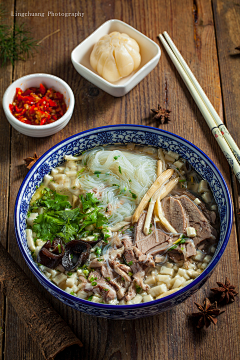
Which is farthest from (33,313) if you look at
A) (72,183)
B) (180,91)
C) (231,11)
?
(231,11)

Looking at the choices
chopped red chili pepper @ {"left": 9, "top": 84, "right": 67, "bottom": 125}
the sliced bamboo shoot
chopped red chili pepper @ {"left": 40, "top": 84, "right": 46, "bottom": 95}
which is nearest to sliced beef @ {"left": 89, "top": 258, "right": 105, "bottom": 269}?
the sliced bamboo shoot

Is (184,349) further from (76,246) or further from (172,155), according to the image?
(172,155)

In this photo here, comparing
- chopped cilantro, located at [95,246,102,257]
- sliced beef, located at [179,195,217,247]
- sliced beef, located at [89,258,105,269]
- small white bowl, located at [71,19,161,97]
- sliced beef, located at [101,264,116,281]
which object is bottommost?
sliced beef, located at [101,264,116,281]

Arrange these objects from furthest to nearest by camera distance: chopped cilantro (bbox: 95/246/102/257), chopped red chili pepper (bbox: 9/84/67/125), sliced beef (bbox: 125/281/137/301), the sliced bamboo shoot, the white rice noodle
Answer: chopped red chili pepper (bbox: 9/84/67/125) < the white rice noodle < the sliced bamboo shoot < chopped cilantro (bbox: 95/246/102/257) < sliced beef (bbox: 125/281/137/301)

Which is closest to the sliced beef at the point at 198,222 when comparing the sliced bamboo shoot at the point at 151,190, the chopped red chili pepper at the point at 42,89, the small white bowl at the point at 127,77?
the sliced bamboo shoot at the point at 151,190

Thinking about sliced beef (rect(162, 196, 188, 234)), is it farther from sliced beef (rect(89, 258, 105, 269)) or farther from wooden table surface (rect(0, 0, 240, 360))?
sliced beef (rect(89, 258, 105, 269))
